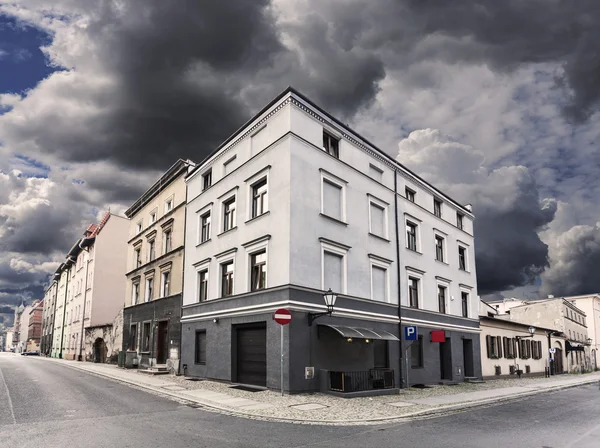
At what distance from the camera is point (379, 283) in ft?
78.9

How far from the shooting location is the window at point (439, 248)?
30.6m

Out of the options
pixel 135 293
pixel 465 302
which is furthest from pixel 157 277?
pixel 465 302

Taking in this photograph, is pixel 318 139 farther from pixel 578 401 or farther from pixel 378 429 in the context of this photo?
pixel 578 401

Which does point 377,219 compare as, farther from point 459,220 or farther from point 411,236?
point 459,220

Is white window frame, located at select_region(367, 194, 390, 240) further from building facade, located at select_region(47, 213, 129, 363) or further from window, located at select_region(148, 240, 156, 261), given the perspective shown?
building facade, located at select_region(47, 213, 129, 363)

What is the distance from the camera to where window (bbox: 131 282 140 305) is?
35394 millimetres

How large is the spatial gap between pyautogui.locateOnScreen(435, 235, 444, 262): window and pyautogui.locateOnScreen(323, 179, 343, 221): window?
437 inches

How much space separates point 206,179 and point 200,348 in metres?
9.97

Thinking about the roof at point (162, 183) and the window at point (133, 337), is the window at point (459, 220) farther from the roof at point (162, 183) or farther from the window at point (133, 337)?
the window at point (133, 337)

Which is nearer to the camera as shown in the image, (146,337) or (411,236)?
(411,236)

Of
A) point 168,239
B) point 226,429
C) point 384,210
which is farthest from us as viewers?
point 168,239

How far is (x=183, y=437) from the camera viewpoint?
9.88 metres

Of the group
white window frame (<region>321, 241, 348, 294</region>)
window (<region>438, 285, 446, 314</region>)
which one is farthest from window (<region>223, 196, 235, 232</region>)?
window (<region>438, 285, 446, 314</region>)

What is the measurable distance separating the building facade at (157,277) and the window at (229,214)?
5.40 metres
